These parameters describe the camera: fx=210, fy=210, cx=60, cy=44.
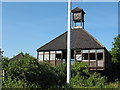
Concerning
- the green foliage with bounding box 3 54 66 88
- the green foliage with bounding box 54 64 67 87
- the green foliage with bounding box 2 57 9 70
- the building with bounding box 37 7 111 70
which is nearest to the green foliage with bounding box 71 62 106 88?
the green foliage with bounding box 54 64 67 87

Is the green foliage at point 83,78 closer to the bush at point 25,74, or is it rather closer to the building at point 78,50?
the building at point 78,50

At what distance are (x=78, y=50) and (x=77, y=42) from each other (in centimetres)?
165

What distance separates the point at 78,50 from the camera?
29531mm

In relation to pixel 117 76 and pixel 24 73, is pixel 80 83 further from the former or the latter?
pixel 117 76

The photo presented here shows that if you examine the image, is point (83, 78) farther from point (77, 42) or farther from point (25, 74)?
point (25, 74)

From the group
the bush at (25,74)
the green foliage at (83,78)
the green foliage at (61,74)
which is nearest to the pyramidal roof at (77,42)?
the green foliage at (83,78)

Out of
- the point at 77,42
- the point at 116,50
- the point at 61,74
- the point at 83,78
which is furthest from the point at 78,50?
the point at 116,50

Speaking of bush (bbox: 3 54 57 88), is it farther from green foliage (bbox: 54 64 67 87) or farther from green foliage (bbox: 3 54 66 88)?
green foliage (bbox: 54 64 67 87)

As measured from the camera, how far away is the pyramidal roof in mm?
29163

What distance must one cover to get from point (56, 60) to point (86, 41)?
509 centimetres

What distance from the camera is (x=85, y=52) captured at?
95.3 ft

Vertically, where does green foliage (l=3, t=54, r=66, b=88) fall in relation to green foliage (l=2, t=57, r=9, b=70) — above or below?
below

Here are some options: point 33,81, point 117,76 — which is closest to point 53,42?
point 117,76

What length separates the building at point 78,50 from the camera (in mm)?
28297
